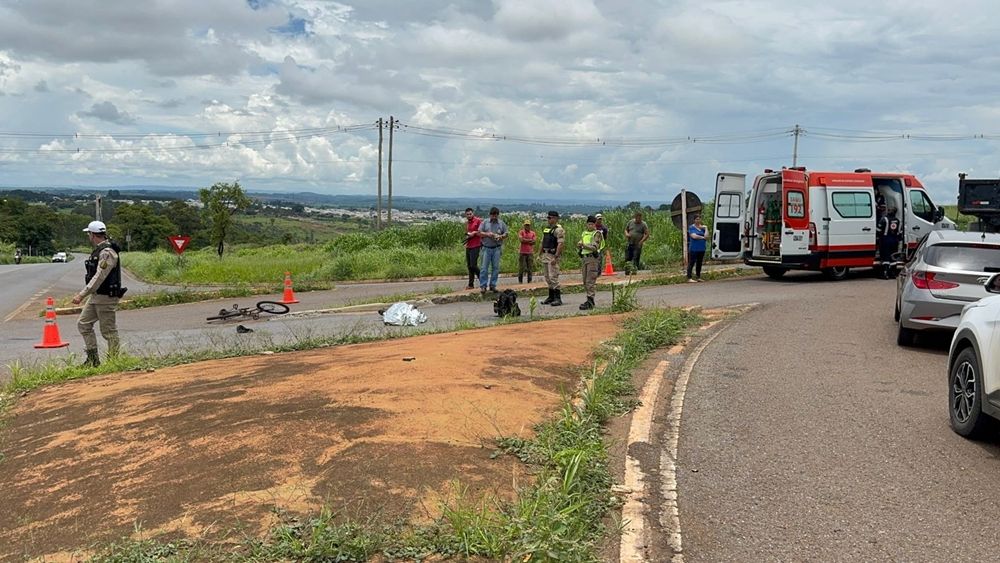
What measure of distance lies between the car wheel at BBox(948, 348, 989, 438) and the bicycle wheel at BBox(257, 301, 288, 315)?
11.4 meters

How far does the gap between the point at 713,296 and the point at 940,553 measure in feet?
41.0

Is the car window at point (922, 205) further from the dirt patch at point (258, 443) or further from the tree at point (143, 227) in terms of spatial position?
the tree at point (143, 227)

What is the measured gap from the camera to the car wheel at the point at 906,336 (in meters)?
9.80

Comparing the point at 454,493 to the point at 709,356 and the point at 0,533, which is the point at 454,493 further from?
the point at 709,356

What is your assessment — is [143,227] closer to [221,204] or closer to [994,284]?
[221,204]

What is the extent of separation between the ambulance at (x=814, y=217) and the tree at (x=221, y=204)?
3535cm

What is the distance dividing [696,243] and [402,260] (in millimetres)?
11232

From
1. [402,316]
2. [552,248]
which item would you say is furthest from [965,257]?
[402,316]

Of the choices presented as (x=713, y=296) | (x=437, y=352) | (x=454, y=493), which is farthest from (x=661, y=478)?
(x=713, y=296)

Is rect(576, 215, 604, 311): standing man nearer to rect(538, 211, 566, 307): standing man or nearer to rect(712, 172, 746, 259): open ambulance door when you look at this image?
rect(538, 211, 566, 307): standing man

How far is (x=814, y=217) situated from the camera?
17.5m

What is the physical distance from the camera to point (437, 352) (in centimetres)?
783

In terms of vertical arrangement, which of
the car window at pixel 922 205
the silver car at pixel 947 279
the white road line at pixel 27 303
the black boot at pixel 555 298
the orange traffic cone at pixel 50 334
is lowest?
the white road line at pixel 27 303

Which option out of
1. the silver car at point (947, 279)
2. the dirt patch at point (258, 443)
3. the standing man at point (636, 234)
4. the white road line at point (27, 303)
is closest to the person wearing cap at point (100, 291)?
the dirt patch at point (258, 443)
